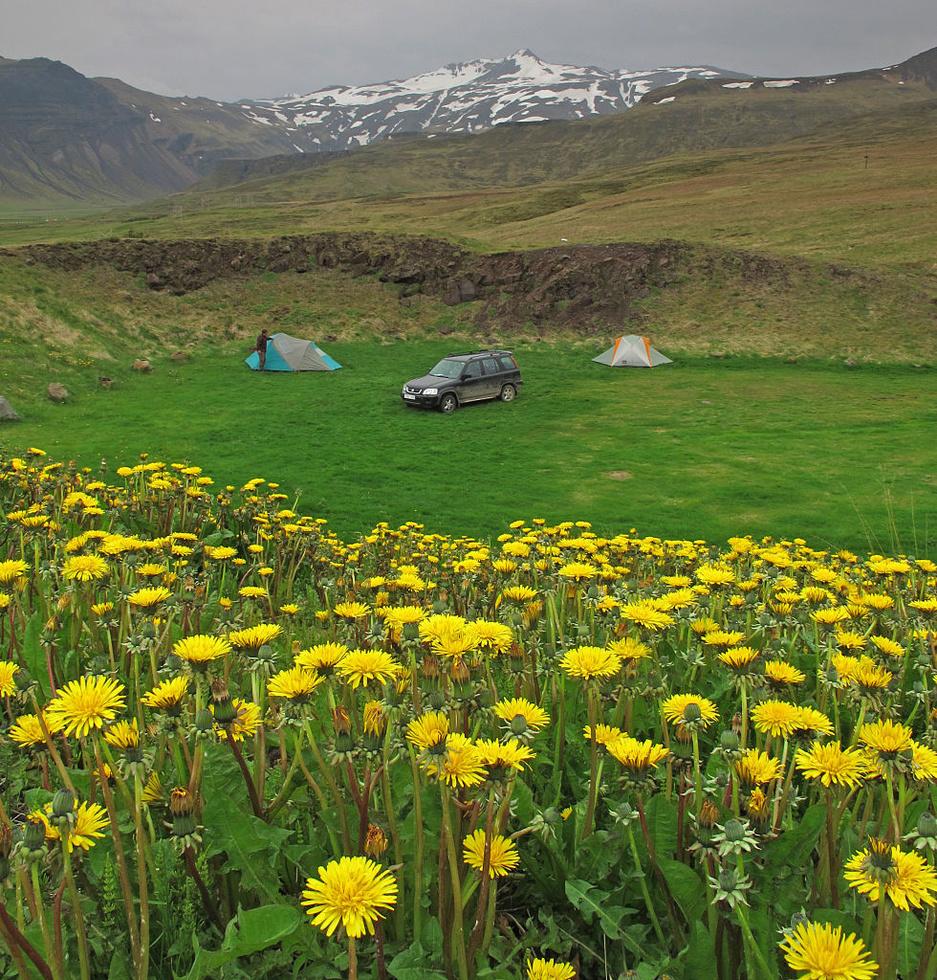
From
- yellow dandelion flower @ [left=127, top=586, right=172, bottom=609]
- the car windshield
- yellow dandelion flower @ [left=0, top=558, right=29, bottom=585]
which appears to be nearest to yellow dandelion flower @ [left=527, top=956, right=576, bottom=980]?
yellow dandelion flower @ [left=127, top=586, right=172, bottom=609]

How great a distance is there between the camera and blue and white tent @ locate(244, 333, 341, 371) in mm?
27766

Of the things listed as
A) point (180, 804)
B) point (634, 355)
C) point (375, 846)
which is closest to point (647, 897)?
point (375, 846)

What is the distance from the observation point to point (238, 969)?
1405 millimetres

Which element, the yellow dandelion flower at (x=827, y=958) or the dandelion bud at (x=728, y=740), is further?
the dandelion bud at (x=728, y=740)

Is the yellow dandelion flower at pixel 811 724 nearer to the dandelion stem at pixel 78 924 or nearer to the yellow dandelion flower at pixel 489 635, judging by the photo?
the yellow dandelion flower at pixel 489 635

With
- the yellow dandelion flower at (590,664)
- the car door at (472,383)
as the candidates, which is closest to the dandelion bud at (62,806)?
the yellow dandelion flower at (590,664)

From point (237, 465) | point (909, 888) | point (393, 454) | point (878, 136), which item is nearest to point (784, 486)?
point (393, 454)

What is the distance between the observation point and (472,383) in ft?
75.8

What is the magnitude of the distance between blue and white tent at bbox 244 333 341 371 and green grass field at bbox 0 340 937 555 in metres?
1.14

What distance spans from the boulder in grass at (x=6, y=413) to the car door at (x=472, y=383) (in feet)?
42.8

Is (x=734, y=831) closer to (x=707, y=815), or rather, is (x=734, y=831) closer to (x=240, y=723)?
(x=707, y=815)

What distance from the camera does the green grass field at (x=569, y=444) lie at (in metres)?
12.7

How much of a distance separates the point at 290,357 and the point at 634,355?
586 inches

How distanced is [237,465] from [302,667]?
14317 millimetres
